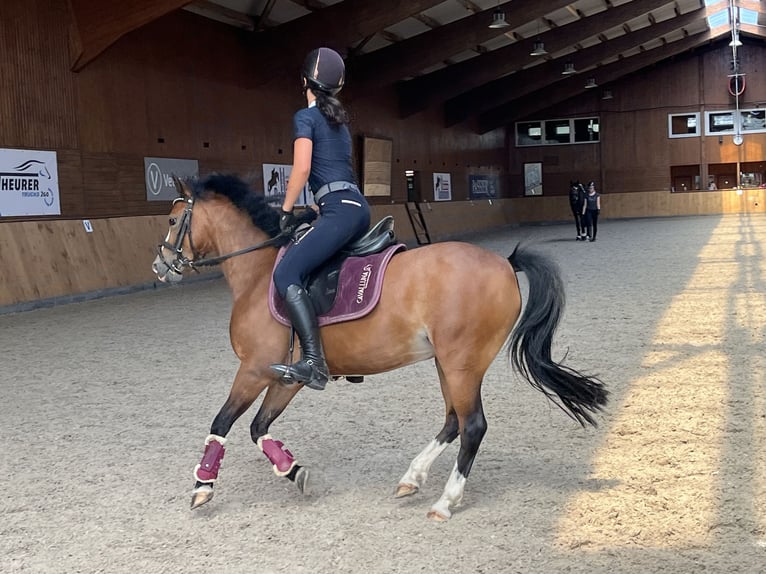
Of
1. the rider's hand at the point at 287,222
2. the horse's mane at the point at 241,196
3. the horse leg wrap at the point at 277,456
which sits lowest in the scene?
the horse leg wrap at the point at 277,456

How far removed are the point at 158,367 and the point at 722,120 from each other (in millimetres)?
36309

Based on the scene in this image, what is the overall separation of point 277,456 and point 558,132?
126 ft

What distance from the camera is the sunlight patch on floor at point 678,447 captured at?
345 centimetres

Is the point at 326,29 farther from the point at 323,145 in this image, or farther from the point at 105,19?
the point at 323,145

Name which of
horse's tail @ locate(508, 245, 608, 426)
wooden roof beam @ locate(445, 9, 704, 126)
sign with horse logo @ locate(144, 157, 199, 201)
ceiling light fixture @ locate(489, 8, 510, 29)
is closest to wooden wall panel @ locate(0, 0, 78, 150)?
sign with horse logo @ locate(144, 157, 199, 201)

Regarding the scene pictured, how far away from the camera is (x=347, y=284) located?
13.1 ft

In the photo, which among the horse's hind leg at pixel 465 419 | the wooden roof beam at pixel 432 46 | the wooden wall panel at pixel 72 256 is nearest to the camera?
the horse's hind leg at pixel 465 419

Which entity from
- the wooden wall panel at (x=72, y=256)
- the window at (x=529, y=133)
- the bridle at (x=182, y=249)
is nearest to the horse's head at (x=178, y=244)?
the bridle at (x=182, y=249)

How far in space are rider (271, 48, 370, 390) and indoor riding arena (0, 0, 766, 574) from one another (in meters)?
0.12

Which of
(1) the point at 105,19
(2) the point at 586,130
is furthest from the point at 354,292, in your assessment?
(2) the point at 586,130

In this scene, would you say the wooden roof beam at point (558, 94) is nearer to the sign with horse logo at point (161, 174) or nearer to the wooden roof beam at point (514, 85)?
the wooden roof beam at point (514, 85)

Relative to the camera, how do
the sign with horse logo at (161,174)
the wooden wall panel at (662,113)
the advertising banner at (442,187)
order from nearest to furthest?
the sign with horse logo at (161,174) → the advertising banner at (442,187) → the wooden wall panel at (662,113)

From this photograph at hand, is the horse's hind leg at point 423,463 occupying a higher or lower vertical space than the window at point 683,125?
lower

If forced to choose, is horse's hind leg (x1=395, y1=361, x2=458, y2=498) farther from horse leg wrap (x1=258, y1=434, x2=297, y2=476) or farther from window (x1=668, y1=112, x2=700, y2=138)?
window (x1=668, y1=112, x2=700, y2=138)
